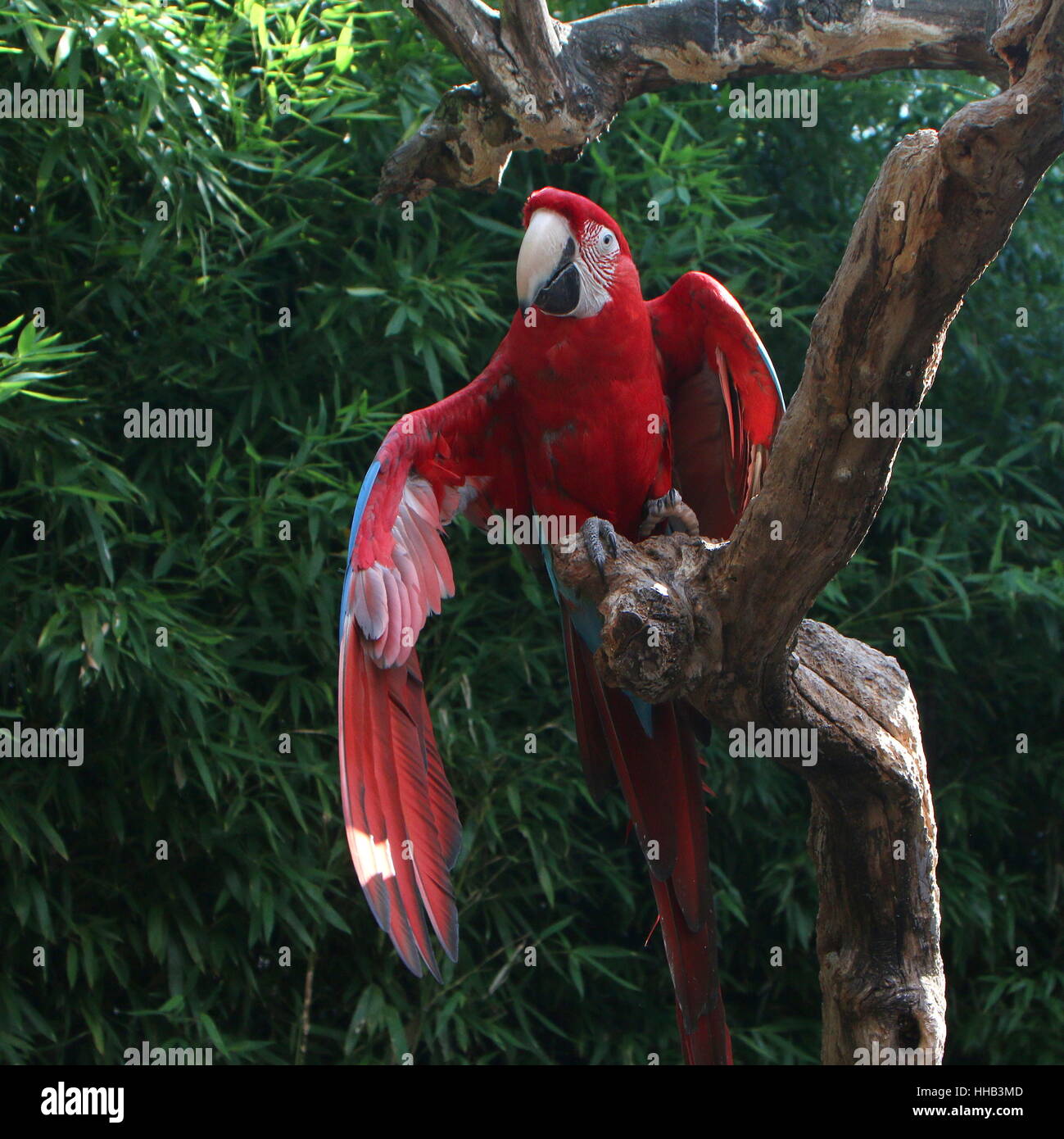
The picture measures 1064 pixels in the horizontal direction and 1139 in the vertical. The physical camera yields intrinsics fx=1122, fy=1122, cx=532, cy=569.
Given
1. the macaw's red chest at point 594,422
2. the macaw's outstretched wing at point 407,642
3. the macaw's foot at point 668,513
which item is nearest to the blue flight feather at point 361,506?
the macaw's outstretched wing at point 407,642

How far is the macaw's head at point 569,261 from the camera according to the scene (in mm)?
1391

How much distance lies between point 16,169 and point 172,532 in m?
0.65

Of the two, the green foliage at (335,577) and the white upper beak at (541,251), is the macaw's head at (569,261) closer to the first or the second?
the white upper beak at (541,251)

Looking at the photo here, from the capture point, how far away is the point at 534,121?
1.47m

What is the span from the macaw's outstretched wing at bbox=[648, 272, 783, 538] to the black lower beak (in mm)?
158

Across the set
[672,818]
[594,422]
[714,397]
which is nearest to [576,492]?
[594,422]

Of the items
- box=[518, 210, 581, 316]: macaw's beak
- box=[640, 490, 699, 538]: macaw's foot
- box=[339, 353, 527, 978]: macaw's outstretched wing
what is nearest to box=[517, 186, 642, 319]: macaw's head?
box=[518, 210, 581, 316]: macaw's beak

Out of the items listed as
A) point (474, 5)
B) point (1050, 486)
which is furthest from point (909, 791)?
point (1050, 486)

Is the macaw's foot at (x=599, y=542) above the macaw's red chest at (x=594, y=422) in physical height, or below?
below

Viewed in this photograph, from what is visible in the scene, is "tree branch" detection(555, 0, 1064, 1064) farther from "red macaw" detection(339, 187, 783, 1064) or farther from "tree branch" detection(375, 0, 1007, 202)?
"tree branch" detection(375, 0, 1007, 202)

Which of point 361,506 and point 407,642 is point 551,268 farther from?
point 407,642

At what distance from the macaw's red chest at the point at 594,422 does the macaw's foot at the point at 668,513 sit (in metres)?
0.01

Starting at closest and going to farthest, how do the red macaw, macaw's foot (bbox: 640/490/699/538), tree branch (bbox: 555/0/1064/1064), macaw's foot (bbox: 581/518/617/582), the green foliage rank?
tree branch (bbox: 555/0/1064/1064) < macaw's foot (bbox: 581/518/617/582) < the red macaw < macaw's foot (bbox: 640/490/699/538) < the green foliage

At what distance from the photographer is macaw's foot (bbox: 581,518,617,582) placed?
4.02 feet
